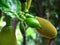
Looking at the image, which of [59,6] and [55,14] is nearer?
[55,14]

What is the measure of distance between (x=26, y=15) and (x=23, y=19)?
0.01 meters

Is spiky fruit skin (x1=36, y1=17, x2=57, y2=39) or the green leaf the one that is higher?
the green leaf

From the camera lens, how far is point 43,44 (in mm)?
1911

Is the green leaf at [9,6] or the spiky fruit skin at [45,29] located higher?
the green leaf at [9,6]

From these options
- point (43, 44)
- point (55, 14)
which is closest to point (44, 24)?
point (55, 14)

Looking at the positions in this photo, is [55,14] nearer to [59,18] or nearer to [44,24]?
[59,18]

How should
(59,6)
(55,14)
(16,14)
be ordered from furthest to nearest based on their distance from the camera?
(59,6) < (55,14) < (16,14)

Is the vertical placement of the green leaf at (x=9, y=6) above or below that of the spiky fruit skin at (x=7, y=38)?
above

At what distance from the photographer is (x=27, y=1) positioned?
1.19ft

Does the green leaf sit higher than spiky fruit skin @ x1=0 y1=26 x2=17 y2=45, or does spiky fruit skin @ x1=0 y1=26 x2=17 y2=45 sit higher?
the green leaf

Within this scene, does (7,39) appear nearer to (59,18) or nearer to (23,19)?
(23,19)

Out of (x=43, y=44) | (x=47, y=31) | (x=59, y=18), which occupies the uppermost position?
(x=47, y=31)

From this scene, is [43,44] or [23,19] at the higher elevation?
[23,19]

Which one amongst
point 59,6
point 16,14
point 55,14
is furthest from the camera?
point 59,6
